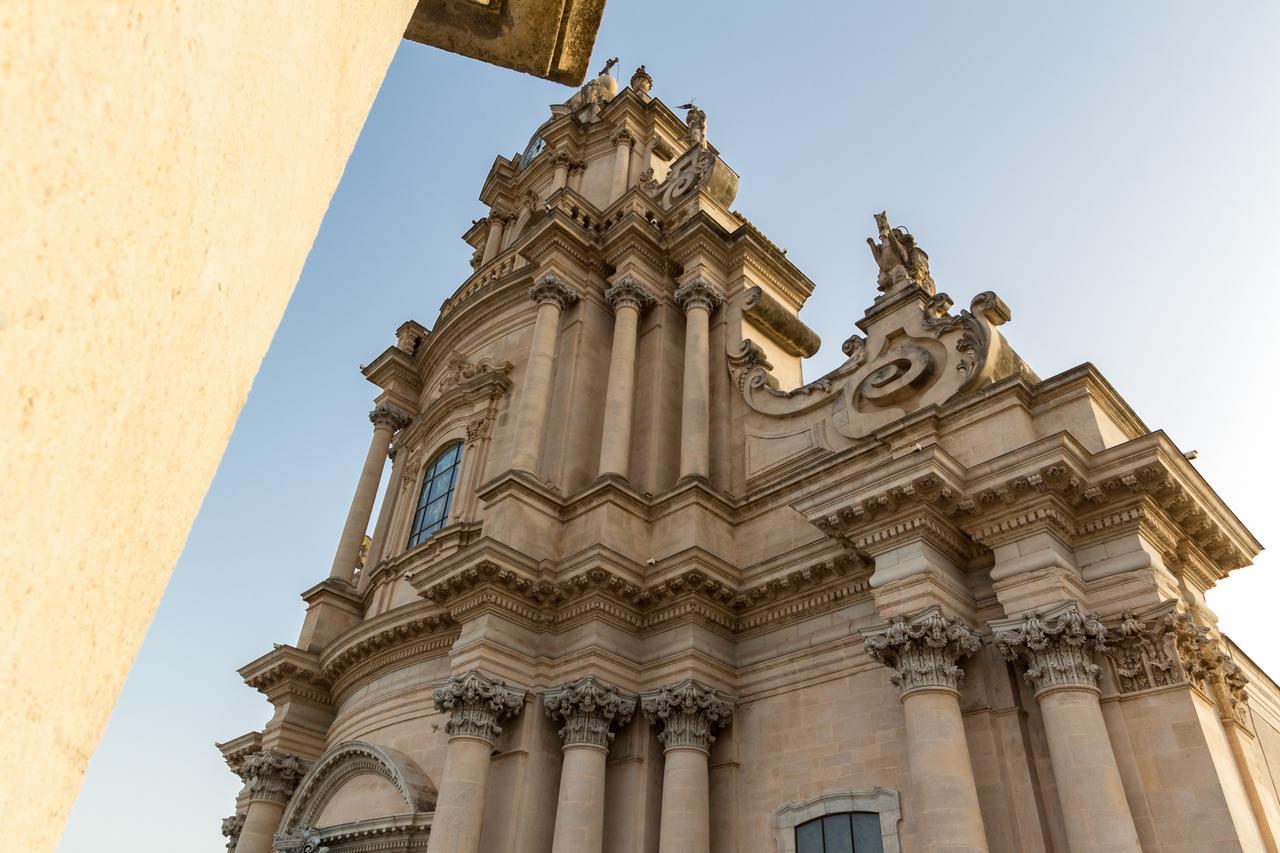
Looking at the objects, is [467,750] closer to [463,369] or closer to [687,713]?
[687,713]

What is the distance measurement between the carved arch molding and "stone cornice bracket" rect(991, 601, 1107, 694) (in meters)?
8.12

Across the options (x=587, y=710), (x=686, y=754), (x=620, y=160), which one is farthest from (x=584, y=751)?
(x=620, y=160)

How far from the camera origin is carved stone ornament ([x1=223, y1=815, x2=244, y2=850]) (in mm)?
16766

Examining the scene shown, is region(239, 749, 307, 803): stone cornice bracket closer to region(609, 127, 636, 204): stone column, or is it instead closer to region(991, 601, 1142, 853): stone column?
region(991, 601, 1142, 853): stone column

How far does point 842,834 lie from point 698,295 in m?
9.75

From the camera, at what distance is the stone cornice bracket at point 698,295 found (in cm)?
1677

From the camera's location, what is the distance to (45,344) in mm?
966

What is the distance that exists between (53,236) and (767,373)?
14.8m

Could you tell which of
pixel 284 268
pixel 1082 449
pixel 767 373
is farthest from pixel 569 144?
pixel 284 268

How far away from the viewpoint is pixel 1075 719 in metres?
8.58

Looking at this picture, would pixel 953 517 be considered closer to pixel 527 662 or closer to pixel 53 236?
pixel 527 662

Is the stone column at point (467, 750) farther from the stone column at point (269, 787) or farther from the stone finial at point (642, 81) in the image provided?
the stone finial at point (642, 81)

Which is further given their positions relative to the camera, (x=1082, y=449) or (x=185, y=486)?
(x=1082, y=449)

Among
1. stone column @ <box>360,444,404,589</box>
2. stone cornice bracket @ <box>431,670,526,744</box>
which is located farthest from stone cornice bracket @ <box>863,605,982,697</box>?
stone column @ <box>360,444,404,589</box>
